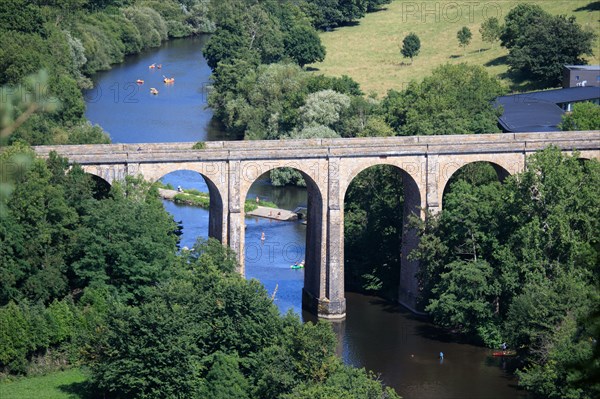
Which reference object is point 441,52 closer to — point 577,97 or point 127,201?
point 577,97

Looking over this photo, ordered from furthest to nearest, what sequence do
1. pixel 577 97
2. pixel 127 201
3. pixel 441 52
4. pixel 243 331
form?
pixel 441 52
pixel 577 97
pixel 127 201
pixel 243 331

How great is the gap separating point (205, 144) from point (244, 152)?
2565 mm

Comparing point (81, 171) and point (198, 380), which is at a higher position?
point (81, 171)

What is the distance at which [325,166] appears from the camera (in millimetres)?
70688

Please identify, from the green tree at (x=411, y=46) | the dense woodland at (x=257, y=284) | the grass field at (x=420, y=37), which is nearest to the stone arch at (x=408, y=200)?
the dense woodland at (x=257, y=284)

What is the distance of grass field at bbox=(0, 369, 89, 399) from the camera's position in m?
54.5

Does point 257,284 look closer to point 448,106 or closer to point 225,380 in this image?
point 225,380

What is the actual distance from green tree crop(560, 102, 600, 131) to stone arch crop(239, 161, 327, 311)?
1959cm

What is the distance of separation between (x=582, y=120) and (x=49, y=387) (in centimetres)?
4183

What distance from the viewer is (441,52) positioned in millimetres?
137500

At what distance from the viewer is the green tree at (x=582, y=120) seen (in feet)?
265

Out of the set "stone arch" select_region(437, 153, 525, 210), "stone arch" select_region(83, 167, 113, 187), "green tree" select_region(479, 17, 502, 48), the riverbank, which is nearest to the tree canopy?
"green tree" select_region(479, 17, 502, 48)

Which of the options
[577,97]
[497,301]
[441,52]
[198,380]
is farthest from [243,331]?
[441,52]

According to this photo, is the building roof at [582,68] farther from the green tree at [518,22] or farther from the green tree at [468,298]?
the green tree at [468,298]
